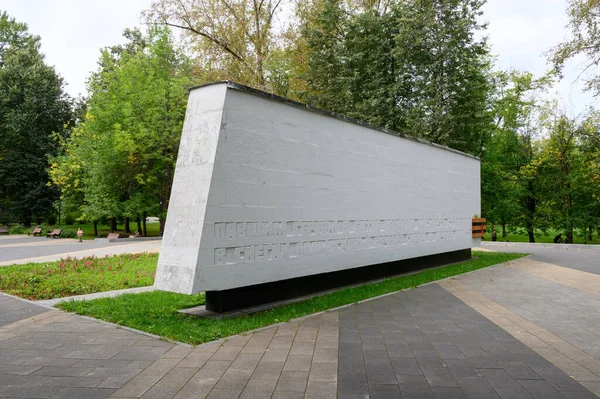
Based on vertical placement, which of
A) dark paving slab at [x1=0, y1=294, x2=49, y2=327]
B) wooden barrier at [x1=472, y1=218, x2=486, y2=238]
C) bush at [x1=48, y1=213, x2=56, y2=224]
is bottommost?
dark paving slab at [x1=0, y1=294, x2=49, y2=327]

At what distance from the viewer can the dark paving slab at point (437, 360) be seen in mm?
3990

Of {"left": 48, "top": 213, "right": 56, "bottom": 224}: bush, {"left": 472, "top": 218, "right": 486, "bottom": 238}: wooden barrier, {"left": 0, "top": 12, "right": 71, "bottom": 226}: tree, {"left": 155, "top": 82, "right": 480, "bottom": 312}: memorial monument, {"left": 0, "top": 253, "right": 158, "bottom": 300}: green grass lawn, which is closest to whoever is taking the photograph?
{"left": 155, "top": 82, "right": 480, "bottom": 312}: memorial monument

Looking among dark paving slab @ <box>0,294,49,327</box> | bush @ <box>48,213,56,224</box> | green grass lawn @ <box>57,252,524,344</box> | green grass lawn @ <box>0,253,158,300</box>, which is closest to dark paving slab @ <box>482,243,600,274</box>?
green grass lawn @ <box>57,252,524,344</box>

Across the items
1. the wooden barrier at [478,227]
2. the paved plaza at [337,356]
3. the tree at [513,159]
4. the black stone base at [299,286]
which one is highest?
the tree at [513,159]

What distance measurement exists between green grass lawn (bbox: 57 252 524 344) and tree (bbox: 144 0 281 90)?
1769cm

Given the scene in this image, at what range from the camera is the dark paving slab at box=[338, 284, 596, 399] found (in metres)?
3.99

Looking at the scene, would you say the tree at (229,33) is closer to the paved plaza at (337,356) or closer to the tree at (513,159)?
the tree at (513,159)

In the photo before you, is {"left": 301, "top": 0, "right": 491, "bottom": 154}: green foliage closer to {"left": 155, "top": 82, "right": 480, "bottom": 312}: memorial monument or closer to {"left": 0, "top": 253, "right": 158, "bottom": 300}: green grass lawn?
{"left": 155, "top": 82, "right": 480, "bottom": 312}: memorial monument

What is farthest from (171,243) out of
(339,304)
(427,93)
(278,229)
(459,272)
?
(427,93)

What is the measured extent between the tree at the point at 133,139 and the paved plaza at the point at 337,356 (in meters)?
19.2

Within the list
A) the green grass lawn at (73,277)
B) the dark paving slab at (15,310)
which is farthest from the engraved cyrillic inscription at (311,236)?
the green grass lawn at (73,277)

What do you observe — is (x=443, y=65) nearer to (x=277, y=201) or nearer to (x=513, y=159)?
(x=513, y=159)

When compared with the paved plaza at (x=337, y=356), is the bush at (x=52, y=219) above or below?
above

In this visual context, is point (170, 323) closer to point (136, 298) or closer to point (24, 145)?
point (136, 298)
